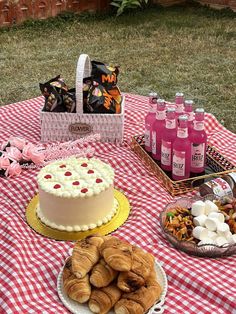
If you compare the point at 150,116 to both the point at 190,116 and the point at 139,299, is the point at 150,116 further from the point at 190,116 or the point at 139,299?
the point at 139,299

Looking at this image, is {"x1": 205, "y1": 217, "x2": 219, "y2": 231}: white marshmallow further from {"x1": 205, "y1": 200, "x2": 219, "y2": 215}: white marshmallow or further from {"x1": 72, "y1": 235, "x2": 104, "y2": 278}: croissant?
{"x1": 72, "y1": 235, "x2": 104, "y2": 278}: croissant

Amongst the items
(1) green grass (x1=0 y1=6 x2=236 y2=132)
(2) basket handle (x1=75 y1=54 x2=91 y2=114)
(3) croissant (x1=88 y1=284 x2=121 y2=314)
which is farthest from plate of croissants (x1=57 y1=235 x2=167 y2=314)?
(1) green grass (x1=0 y1=6 x2=236 y2=132)

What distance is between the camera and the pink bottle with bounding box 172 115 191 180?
7.59ft

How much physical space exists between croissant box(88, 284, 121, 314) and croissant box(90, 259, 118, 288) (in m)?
0.03

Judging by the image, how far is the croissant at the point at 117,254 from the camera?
1719 millimetres

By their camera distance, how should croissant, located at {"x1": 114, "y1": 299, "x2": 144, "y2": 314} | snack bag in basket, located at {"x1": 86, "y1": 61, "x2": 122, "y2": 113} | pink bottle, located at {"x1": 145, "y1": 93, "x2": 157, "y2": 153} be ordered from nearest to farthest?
croissant, located at {"x1": 114, "y1": 299, "x2": 144, "y2": 314} → pink bottle, located at {"x1": 145, "y1": 93, "x2": 157, "y2": 153} → snack bag in basket, located at {"x1": 86, "y1": 61, "x2": 122, "y2": 113}

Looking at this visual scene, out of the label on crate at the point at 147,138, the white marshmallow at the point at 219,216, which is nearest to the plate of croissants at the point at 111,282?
the white marshmallow at the point at 219,216

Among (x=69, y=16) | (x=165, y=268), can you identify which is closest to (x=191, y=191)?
(x=165, y=268)

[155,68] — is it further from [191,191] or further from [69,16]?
[191,191]

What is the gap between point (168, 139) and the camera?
96.0 inches

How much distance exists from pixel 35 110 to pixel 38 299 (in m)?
1.73

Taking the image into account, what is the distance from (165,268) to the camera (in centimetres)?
200

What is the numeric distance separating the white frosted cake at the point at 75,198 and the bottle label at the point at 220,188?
0.43m

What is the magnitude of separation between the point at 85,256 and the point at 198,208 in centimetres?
57
